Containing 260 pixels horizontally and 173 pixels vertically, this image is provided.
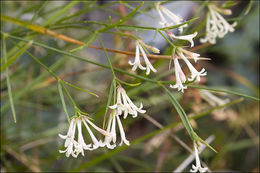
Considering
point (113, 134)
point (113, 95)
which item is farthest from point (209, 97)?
point (113, 134)

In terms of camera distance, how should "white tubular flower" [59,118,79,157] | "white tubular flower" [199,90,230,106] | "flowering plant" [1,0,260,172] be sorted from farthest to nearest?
1. "white tubular flower" [199,90,230,106]
2. "flowering plant" [1,0,260,172]
3. "white tubular flower" [59,118,79,157]

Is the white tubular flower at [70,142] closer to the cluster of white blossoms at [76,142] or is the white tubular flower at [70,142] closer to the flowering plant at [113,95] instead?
the cluster of white blossoms at [76,142]

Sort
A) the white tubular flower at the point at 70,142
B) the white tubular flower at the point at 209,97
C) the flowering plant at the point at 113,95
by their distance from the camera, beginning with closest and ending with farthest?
1. the white tubular flower at the point at 70,142
2. the flowering plant at the point at 113,95
3. the white tubular flower at the point at 209,97

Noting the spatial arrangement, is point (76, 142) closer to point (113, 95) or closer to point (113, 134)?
point (113, 134)

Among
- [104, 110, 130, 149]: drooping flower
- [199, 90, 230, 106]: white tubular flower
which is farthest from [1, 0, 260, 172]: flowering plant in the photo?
[104, 110, 130, 149]: drooping flower

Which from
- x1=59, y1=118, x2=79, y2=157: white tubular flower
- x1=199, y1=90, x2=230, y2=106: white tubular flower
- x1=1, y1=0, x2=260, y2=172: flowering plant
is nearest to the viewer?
x1=59, y1=118, x2=79, y2=157: white tubular flower

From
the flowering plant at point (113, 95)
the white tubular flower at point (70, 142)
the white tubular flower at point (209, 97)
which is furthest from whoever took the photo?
the white tubular flower at point (209, 97)

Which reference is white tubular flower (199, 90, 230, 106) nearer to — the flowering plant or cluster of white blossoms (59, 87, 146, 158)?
the flowering plant

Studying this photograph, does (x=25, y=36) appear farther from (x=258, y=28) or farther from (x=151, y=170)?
(x=258, y=28)

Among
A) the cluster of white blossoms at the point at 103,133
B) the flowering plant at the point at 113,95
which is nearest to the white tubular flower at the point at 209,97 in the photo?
the flowering plant at the point at 113,95

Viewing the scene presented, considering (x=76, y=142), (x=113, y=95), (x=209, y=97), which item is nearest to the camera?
(x=76, y=142)

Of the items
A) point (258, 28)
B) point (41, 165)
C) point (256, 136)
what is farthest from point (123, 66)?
point (258, 28)

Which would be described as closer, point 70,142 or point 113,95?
point 70,142

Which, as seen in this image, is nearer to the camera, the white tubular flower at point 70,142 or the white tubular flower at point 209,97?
the white tubular flower at point 70,142
